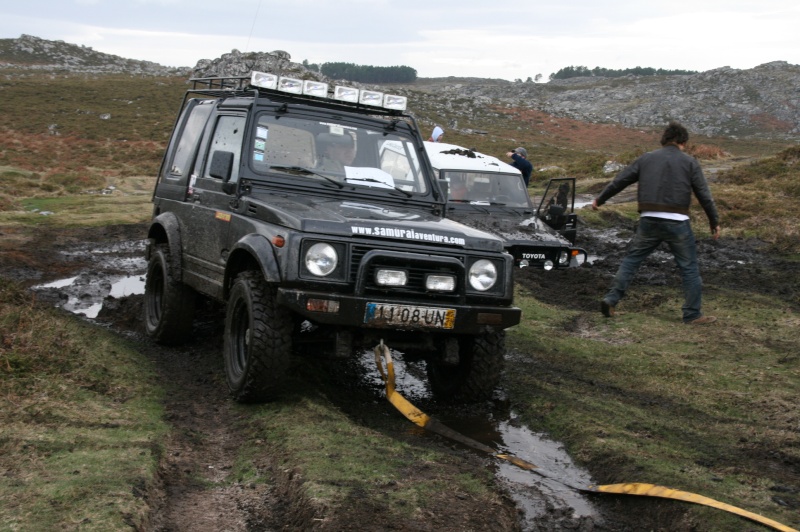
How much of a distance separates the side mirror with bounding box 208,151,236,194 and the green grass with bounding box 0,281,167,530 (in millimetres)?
1585

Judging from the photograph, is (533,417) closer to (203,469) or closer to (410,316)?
(410,316)

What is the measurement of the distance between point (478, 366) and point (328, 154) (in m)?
2.07

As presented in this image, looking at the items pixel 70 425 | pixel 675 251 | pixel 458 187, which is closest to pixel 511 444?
pixel 70 425

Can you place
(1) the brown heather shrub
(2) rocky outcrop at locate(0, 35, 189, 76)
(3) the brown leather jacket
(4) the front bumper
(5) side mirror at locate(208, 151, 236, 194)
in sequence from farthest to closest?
(2) rocky outcrop at locate(0, 35, 189, 76)
(1) the brown heather shrub
(3) the brown leather jacket
(5) side mirror at locate(208, 151, 236, 194)
(4) the front bumper

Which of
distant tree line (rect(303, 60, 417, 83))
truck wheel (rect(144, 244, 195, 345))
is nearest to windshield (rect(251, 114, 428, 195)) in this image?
truck wheel (rect(144, 244, 195, 345))

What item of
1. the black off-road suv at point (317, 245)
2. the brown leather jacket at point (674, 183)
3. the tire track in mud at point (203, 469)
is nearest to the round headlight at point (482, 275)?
the black off-road suv at point (317, 245)

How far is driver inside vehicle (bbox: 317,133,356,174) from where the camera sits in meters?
6.84

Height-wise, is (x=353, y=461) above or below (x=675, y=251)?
below

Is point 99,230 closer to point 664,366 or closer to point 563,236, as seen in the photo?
point 563,236

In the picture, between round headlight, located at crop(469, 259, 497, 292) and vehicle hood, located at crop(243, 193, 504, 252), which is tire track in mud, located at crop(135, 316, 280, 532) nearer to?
vehicle hood, located at crop(243, 193, 504, 252)

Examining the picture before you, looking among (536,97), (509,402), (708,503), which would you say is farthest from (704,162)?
(536,97)

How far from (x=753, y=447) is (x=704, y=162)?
27239 millimetres

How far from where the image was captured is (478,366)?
6.29 metres

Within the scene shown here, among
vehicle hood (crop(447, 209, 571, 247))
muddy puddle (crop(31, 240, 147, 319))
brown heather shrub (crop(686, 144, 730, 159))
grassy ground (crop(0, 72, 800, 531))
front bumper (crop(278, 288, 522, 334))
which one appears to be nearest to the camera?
grassy ground (crop(0, 72, 800, 531))
